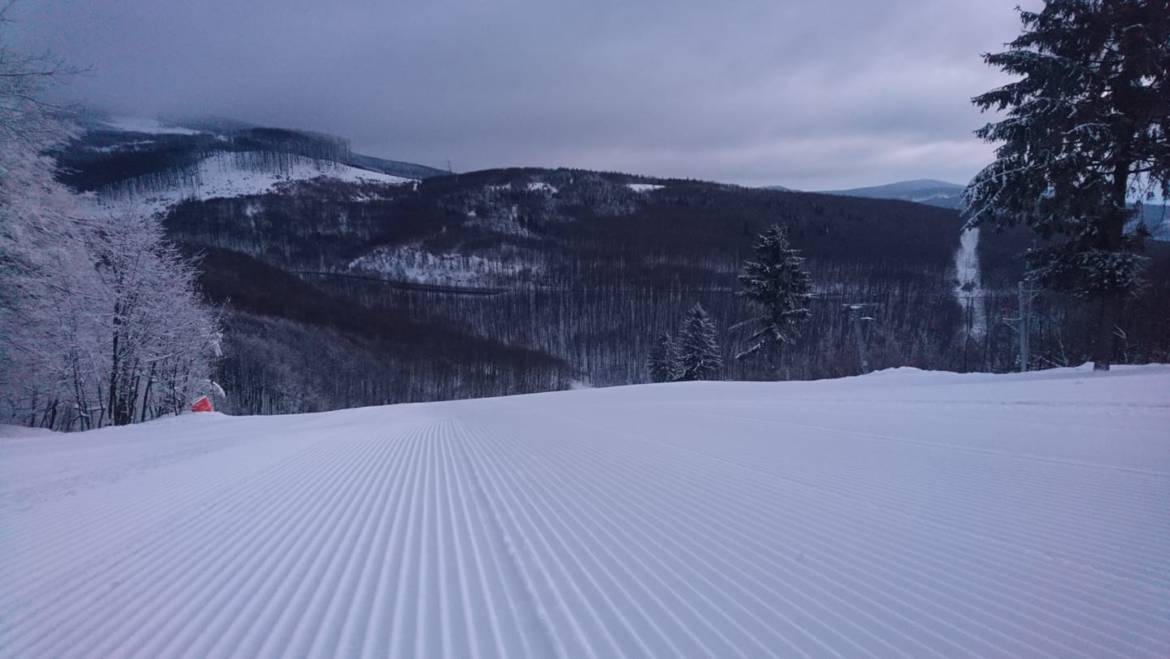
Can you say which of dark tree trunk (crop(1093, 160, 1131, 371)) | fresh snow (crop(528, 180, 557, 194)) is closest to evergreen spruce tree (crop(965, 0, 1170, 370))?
dark tree trunk (crop(1093, 160, 1131, 371))

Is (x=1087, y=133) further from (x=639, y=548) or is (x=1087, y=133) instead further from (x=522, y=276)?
(x=522, y=276)

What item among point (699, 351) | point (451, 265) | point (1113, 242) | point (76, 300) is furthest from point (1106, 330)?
point (451, 265)

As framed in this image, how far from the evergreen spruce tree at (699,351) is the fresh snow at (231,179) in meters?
150

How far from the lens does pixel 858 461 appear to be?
728 cm

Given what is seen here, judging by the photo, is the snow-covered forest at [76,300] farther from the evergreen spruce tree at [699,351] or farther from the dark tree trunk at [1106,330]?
the evergreen spruce tree at [699,351]

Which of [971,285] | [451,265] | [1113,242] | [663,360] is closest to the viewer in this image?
[1113,242]

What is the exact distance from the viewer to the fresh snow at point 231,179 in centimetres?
15575

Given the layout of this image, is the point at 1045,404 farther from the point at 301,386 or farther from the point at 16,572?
the point at 301,386

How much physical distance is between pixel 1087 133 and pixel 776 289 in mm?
19328

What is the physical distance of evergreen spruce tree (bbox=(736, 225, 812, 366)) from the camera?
108ft

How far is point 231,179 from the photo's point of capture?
173625 mm

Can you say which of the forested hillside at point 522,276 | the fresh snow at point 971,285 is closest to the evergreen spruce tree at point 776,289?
the forested hillside at point 522,276

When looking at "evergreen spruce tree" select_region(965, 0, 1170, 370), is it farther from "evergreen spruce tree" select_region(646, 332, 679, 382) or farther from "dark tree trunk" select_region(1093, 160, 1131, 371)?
"evergreen spruce tree" select_region(646, 332, 679, 382)

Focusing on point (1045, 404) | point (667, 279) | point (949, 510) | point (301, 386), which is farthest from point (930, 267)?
point (949, 510)
